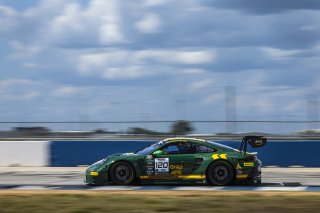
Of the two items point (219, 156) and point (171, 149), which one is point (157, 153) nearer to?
point (171, 149)

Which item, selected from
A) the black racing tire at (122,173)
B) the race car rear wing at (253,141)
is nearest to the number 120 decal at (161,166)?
the black racing tire at (122,173)

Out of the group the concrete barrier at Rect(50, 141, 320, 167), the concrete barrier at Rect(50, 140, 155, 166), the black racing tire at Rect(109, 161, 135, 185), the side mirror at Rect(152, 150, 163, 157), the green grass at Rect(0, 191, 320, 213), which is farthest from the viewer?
the concrete barrier at Rect(50, 140, 155, 166)

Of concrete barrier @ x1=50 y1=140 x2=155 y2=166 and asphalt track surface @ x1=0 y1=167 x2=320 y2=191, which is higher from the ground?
concrete barrier @ x1=50 y1=140 x2=155 y2=166

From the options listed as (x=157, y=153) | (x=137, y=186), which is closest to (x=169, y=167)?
(x=157, y=153)

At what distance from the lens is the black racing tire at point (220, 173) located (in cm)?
1315

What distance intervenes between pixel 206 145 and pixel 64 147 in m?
9.42

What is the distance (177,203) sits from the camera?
9.01 meters

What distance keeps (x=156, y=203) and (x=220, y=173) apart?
441cm

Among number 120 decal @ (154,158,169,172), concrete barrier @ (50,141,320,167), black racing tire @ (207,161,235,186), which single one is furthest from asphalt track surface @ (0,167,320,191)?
concrete barrier @ (50,141,320,167)

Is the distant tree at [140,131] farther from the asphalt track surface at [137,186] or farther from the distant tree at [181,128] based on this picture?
the asphalt track surface at [137,186]

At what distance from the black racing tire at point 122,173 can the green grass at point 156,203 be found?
10.1 feet

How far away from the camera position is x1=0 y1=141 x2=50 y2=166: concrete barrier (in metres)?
21.9

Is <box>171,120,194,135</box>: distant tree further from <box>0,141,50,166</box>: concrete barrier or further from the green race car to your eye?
the green race car

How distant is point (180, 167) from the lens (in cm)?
1335
